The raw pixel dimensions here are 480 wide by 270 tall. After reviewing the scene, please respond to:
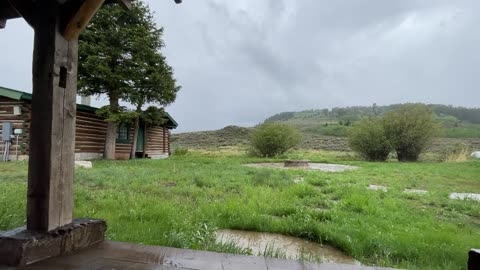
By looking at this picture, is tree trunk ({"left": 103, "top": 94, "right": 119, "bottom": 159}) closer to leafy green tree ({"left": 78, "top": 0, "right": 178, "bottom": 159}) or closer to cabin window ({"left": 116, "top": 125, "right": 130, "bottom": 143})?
leafy green tree ({"left": 78, "top": 0, "right": 178, "bottom": 159})

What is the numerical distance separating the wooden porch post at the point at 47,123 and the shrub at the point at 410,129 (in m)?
18.3

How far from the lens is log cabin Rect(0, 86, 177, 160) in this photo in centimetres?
1022

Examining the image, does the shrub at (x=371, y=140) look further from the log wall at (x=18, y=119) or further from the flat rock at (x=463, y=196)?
the log wall at (x=18, y=119)

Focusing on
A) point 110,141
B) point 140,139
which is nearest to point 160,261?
point 110,141

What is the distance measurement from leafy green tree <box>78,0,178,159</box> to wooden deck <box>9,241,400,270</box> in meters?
10.5

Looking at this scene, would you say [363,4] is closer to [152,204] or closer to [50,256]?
[152,204]

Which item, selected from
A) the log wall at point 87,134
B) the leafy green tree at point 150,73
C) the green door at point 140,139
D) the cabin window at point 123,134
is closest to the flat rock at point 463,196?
the leafy green tree at point 150,73

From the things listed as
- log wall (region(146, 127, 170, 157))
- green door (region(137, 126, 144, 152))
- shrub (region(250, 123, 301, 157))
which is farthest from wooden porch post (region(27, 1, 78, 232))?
shrub (region(250, 123, 301, 157))

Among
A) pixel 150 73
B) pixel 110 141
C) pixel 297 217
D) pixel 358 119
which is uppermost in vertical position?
pixel 150 73

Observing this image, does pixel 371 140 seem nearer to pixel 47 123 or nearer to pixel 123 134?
pixel 123 134

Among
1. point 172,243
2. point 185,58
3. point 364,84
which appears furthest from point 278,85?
point 172,243

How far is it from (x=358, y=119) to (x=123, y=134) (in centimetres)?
1988

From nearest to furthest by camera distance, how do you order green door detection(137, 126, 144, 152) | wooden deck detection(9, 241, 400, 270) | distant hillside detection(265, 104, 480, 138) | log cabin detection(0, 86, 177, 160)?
1. wooden deck detection(9, 241, 400, 270)
2. log cabin detection(0, 86, 177, 160)
3. green door detection(137, 126, 144, 152)
4. distant hillside detection(265, 104, 480, 138)

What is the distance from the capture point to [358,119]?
27.1 metres
